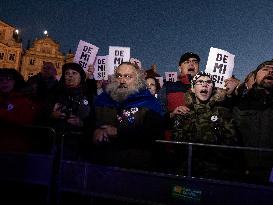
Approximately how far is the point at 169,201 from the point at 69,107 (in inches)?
97.9

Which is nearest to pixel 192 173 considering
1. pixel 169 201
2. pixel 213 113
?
pixel 169 201

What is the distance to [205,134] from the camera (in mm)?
5055

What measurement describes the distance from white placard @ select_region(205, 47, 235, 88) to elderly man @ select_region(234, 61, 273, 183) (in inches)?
104

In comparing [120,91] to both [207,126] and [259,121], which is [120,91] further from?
[259,121]

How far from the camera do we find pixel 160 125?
4977mm

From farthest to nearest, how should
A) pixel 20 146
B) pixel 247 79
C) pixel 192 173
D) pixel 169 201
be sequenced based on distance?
pixel 247 79 → pixel 20 146 → pixel 192 173 → pixel 169 201

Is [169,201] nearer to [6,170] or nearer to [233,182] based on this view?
[233,182]

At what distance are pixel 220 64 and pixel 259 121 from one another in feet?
11.3

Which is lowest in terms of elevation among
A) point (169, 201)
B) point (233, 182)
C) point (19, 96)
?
point (169, 201)

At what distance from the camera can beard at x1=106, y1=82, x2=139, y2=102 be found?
511cm

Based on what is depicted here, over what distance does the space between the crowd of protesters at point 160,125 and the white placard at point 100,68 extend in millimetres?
4120

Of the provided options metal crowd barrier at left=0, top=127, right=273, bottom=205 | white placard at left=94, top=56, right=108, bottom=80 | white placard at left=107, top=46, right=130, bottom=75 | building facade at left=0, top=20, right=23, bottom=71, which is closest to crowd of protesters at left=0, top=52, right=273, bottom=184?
metal crowd barrier at left=0, top=127, right=273, bottom=205

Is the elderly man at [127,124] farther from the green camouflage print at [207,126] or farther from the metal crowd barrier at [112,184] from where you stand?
the green camouflage print at [207,126]

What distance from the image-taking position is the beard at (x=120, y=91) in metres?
5.11
